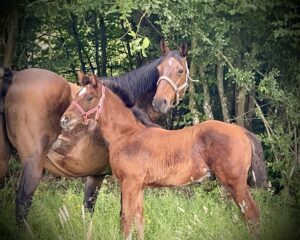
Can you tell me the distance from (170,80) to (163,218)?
1.26 meters

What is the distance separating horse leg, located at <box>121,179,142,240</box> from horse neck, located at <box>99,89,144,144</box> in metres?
0.47

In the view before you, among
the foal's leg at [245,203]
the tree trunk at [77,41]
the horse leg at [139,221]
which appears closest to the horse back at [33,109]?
the horse leg at [139,221]

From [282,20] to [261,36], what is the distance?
0.91 metres

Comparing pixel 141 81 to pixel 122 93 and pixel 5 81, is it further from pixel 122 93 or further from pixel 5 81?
pixel 5 81

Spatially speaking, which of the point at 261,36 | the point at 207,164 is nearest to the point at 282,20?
the point at 261,36

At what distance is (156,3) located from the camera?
535cm

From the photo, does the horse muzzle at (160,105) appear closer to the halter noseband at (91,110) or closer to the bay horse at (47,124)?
the bay horse at (47,124)

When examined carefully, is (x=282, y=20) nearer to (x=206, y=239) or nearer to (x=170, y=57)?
(x=170, y=57)

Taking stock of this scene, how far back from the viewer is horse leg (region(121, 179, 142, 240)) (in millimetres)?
4066

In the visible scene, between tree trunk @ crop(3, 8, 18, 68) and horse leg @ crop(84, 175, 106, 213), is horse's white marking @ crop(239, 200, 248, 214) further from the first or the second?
tree trunk @ crop(3, 8, 18, 68)

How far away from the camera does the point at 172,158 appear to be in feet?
13.5

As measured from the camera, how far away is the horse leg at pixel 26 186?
177 inches

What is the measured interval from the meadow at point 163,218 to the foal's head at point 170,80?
1.01m

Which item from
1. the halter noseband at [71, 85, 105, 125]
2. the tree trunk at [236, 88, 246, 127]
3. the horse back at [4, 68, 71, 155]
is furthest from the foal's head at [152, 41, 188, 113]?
the tree trunk at [236, 88, 246, 127]
